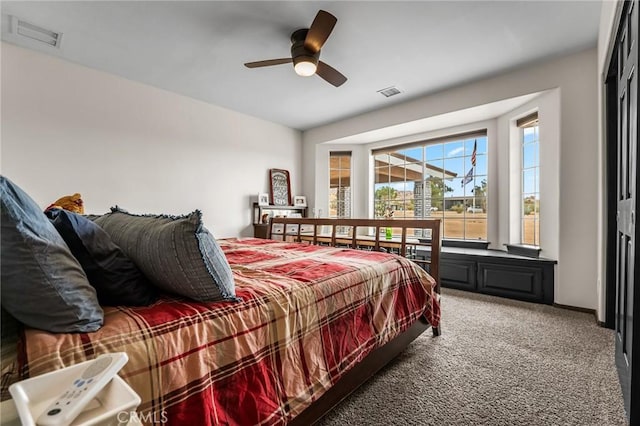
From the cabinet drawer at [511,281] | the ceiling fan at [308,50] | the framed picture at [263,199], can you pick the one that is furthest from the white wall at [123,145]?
the cabinet drawer at [511,281]

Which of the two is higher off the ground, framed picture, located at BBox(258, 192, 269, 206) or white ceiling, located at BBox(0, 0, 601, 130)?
white ceiling, located at BBox(0, 0, 601, 130)

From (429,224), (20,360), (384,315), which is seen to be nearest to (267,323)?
(20,360)

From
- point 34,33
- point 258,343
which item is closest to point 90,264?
point 258,343

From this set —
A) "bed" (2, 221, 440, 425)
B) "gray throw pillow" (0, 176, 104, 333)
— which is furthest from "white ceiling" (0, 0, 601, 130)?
"gray throw pillow" (0, 176, 104, 333)

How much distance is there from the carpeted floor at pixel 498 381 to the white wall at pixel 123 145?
3200 mm

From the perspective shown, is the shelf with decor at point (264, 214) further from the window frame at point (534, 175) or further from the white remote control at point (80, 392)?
the white remote control at point (80, 392)

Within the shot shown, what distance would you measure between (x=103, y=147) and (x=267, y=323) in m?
3.20

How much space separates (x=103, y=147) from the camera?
126 inches

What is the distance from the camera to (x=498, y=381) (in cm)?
167

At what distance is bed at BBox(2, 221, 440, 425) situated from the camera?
0.77 meters

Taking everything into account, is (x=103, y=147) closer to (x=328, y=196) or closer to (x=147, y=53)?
(x=147, y=53)

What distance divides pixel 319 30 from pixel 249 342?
2.16 m

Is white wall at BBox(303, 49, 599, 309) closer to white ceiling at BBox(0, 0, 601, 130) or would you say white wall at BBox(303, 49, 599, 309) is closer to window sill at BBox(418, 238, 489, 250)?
white ceiling at BBox(0, 0, 601, 130)

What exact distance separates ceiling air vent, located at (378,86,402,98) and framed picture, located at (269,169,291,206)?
2.13m
